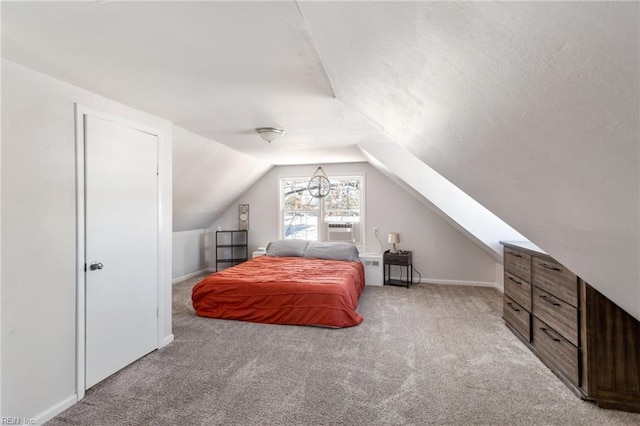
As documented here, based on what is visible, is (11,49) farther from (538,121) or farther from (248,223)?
(248,223)

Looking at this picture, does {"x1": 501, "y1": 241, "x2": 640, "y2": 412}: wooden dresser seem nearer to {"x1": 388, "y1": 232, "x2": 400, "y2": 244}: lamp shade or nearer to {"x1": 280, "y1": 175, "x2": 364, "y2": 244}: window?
{"x1": 388, "y1": 232, "x2": 400, "y2": 244}: lamp shade

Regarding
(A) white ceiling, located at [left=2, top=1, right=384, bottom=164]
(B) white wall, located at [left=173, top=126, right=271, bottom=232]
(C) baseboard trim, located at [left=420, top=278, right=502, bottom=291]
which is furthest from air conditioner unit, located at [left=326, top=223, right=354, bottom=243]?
(A) white ceiling, located at [left=2, top=1, right=384, bottom=164]

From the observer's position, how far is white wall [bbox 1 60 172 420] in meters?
1.73

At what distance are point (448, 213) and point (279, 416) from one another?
310cm

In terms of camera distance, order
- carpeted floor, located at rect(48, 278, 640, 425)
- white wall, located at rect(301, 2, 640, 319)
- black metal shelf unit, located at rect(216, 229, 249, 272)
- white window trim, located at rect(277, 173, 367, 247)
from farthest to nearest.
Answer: black metal shelf unit, located at rect(216, 229, 249, 272), white window trim, located at rect(277, 173, 367, 247), carpeted floor, located at rect(48, 278, 640, 425), white wall, located at rect(301, 2, 640, 319)

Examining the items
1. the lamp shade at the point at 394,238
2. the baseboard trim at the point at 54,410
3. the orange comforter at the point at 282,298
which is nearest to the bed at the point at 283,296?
the orange comforter at the point at 282,298

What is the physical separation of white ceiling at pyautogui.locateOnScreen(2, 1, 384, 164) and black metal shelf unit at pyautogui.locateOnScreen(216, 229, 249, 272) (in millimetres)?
3536

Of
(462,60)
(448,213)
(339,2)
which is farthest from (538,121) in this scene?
(448,213)

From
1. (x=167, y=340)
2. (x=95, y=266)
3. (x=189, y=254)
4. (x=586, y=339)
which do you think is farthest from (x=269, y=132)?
(x=189, y=254)

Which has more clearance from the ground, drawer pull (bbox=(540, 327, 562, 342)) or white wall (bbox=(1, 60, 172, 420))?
white wall (bbox=(1, 60, 172, 420))

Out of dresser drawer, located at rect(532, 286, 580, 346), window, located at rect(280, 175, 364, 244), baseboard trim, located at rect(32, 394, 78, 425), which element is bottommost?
baseboard trim, located at rect(32, 394, 78, 425)

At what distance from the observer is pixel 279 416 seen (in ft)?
6.14

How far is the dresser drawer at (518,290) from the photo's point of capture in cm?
276

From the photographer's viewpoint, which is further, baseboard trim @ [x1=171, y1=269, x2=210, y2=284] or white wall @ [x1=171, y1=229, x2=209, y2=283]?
white wall @ [x1=171, y1=229, x2=209, y2=283]
